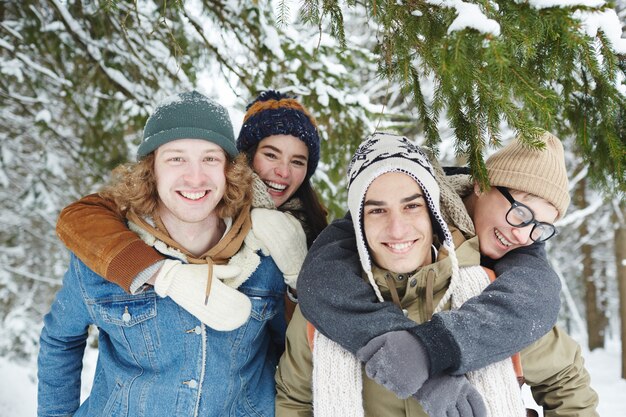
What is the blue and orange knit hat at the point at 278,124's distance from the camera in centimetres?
296

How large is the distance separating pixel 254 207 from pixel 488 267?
1.20 metres

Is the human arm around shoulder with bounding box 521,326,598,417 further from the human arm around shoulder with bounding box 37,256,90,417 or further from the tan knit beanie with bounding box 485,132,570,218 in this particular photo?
the human arm around shoulder with bounding box 37,256,90,417

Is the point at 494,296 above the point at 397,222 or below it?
below

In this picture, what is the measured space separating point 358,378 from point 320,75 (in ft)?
10.3

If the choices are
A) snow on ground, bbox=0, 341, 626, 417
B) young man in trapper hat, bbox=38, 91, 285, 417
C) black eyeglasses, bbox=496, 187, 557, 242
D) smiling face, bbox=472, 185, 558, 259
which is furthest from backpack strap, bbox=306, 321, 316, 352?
snow on ground, bbox=0, 341, 626, 417

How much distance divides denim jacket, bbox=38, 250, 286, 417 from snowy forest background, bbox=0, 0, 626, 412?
1.20m

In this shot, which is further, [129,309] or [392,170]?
[129,309]

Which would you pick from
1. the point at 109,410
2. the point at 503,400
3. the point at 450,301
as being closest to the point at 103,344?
the point at 109,410

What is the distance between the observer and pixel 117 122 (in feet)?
16.6

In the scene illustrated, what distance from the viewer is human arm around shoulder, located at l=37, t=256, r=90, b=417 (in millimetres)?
2400

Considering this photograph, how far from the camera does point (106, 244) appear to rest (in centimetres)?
214

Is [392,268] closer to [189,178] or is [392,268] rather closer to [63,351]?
[189,178]

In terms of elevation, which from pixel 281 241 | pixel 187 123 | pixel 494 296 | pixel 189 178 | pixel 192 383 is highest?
pixel 187 123

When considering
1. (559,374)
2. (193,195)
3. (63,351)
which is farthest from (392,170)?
(63,351)
